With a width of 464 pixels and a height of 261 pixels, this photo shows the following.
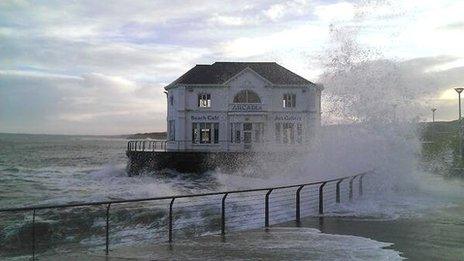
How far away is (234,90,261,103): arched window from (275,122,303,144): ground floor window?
3062 mm

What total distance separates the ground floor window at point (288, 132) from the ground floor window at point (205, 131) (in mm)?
5603

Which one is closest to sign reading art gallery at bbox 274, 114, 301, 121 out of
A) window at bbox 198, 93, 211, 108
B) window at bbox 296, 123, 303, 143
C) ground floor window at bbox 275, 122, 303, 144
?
ground floor window at bbox 275, 122, 303, 144

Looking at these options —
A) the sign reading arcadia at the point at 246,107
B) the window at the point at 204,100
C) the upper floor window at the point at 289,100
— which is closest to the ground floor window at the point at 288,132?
the upper floor window at the point at 289,100

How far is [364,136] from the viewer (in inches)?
1067

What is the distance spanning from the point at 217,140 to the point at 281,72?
9.26 metres

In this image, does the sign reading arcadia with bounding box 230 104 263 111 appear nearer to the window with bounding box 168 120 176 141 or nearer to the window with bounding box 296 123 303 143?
the window with bounding box 296 123 303 143

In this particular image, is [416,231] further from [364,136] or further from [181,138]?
[181,138]

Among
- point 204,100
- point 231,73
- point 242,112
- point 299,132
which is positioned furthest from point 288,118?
point 204,100

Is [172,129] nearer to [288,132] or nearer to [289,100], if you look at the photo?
[288,132]

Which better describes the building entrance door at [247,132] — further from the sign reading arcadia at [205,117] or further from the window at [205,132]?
the window at [205,132]

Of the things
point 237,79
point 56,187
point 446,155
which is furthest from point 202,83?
point 446,155

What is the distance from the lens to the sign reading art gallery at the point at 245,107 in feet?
152

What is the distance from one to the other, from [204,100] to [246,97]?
3868 mm

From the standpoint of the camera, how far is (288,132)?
47094 mm
